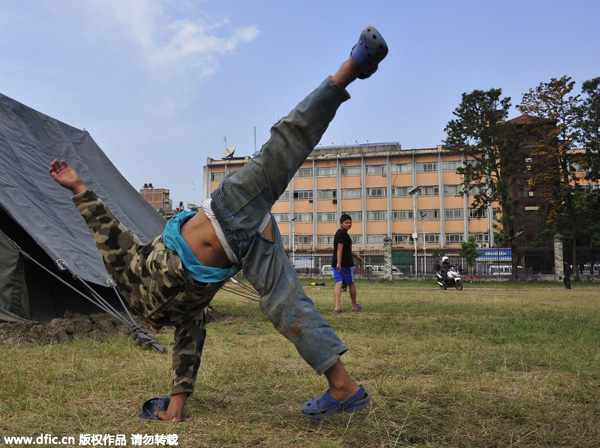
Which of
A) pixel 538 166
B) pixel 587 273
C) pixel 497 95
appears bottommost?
pixel 587 273

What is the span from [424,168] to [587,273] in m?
25.8

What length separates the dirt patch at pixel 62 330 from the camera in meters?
4.17

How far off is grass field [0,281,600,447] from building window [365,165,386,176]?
46099 millimetres

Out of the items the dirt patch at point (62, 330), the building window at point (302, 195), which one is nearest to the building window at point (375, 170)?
the building window at point (302, 195)

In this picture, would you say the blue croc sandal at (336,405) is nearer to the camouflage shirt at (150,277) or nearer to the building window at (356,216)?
the camouflage shirt at (150,277)

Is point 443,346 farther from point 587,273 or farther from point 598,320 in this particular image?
point 587,273

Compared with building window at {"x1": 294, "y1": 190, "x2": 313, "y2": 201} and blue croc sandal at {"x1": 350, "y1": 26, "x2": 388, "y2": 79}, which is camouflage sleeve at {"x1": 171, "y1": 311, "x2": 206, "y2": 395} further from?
building window at {"x1": 294, "y1": 190, "x2": 313, "y2": 201}

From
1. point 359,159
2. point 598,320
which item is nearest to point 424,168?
point 359,159

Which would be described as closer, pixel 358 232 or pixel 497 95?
pixel 497 95

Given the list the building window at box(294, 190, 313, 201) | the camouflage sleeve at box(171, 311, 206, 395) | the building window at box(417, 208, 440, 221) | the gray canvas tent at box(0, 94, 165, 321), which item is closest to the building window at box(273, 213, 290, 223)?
the building window at box(294, 190, 313, 201)

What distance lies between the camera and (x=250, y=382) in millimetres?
2895

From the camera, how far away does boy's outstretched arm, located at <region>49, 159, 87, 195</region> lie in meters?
2.15

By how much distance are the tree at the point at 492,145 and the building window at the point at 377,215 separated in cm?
2253

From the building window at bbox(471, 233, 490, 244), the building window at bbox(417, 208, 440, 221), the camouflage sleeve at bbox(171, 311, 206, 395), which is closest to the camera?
the camouflage sleeve at bbox(171, 311, 206, 395)
